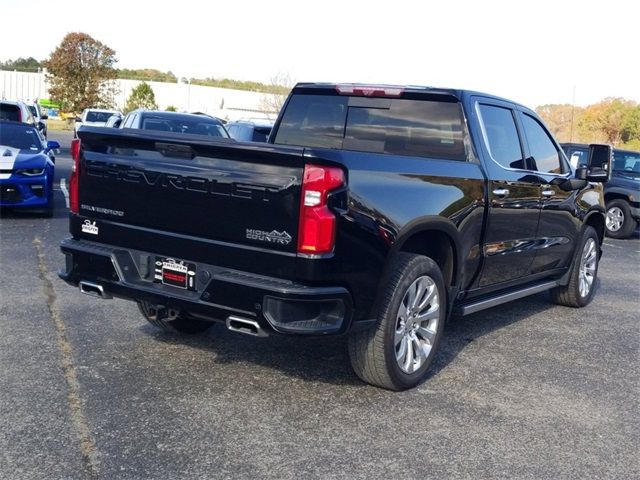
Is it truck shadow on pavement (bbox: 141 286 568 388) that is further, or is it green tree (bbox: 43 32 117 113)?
green tree (bbox: 43 32 117 113)

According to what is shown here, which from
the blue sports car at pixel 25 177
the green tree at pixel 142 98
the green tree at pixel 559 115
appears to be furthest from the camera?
the green tree at pixel 142 98

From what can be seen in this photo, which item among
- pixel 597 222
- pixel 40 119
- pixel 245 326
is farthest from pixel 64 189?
pixel 245 326

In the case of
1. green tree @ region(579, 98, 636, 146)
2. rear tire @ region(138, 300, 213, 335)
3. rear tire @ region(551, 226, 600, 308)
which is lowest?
rear tire @ region(138, 300, 213, 335)

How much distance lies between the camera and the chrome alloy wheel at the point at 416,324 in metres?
4.58

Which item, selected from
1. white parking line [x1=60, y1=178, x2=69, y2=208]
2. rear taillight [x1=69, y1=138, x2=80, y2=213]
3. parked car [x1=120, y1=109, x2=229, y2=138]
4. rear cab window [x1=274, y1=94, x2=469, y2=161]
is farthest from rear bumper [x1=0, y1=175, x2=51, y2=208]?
rear taillight [x1=69, y1=138, x2=80, y2=213]

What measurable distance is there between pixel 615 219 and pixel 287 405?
11.7m

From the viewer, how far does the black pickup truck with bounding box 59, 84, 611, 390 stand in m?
3.91

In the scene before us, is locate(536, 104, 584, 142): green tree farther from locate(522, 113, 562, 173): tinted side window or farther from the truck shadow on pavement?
the truck shadow on pavement

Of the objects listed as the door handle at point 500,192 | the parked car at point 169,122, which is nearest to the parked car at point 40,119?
the parked car at point 169,122

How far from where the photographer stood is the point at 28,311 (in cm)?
600

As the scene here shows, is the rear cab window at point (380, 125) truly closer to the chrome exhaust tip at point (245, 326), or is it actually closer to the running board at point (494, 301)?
the running board at point (494, 301)

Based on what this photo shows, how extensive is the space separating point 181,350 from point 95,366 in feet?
2.09

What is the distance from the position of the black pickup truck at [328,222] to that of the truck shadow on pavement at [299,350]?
0.20 m

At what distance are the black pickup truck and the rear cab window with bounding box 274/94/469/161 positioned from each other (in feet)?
0.03
